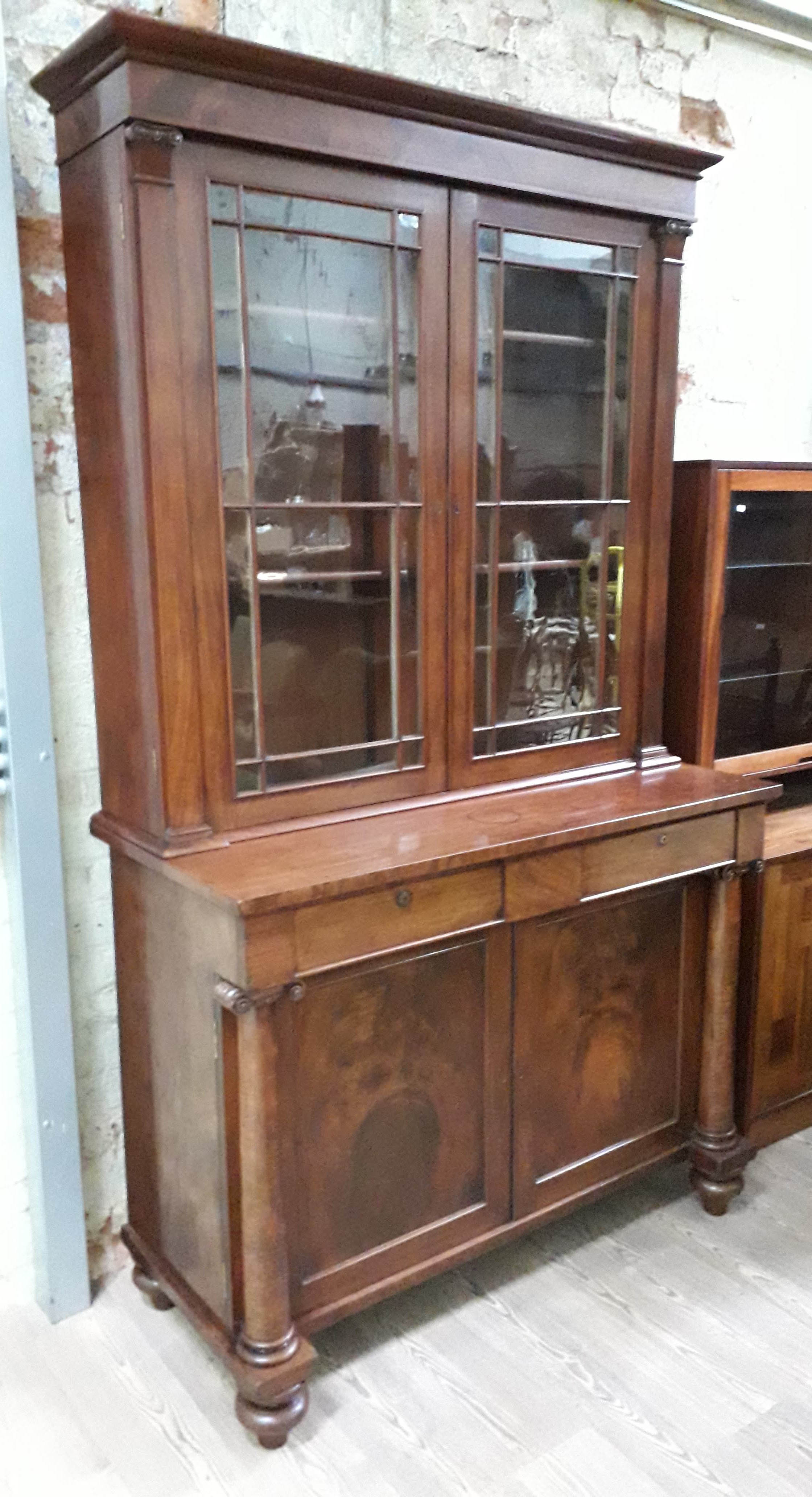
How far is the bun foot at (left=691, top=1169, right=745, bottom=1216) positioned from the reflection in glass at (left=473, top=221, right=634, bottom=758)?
944mm

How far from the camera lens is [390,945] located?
5.81 feet

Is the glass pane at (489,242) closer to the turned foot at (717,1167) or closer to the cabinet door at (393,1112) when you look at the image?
the cabinet door at (393,1112)

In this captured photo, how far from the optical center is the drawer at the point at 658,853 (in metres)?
2.02

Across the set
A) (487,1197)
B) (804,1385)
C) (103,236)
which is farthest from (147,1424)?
(103,236)

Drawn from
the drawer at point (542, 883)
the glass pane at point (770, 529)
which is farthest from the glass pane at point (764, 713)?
the drawer at point (542, 883)

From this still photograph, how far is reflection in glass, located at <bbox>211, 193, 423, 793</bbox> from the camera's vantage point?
1761mm

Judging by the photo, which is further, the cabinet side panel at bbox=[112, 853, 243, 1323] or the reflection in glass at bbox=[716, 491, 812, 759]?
the reflection in glass at bbox=[716, 491, 812, 759]

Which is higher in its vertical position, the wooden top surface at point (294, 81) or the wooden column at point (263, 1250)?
the wooden top surface at point (294, 81)

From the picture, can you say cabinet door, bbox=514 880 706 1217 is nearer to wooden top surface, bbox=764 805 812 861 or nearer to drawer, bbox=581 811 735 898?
drawer, bbox=581 811 735 898

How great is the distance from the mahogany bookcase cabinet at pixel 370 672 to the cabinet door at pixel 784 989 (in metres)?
0.17

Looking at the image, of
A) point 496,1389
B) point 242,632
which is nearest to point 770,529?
point 242,632

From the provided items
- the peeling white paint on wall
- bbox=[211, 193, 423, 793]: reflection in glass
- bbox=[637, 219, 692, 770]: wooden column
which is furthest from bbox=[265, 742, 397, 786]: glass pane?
bbox=[637, 219, 692, 770]: wooden column

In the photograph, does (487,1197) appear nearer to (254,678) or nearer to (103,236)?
(254,678)

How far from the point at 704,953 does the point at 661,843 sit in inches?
12.6
